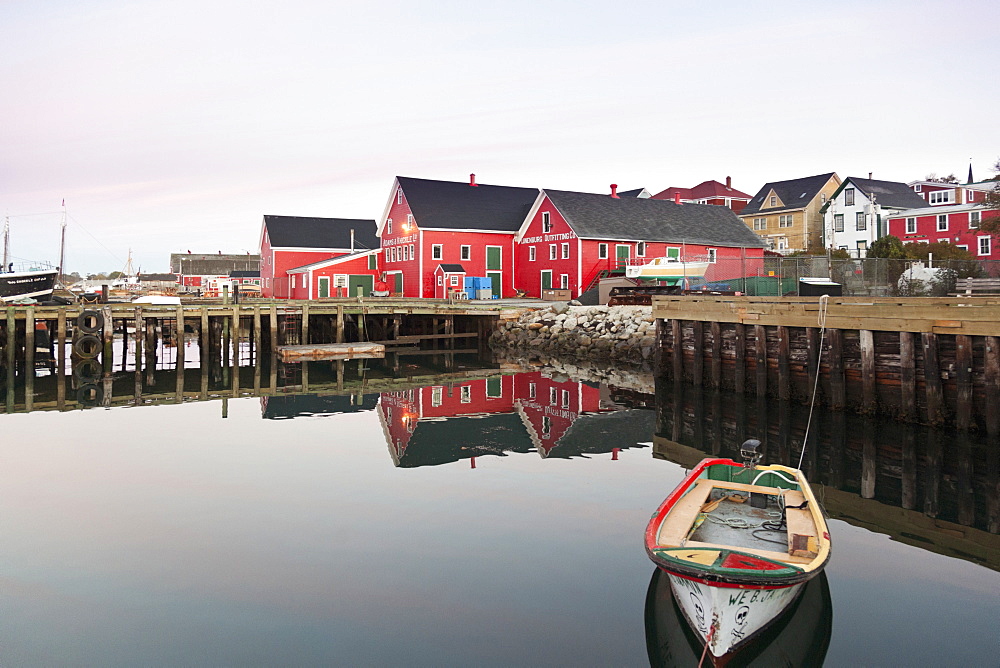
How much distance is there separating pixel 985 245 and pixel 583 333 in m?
34.3

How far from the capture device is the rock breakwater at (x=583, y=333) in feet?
99.3

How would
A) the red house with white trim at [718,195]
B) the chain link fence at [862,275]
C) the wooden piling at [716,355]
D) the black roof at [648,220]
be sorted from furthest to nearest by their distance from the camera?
the red house with white trim at [718,195], the black roof at [648,220], the chain link fence at [862,275], the wooden piling at [716,355]

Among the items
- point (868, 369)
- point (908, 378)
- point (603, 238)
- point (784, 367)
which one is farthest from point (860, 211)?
point (908, 378)

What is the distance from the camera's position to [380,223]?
52.6 metres

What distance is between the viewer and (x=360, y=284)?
51000 mm

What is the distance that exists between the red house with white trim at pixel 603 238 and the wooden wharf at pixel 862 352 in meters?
20.9

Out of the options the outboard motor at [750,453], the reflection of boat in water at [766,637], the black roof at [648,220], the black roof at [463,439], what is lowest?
the reflection of boat in water at [766,637]

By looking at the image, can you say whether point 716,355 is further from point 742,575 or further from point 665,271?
point 665,271

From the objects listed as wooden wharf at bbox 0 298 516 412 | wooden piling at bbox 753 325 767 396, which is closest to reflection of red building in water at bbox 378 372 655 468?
wooden piling at bbox 753 325 767 396

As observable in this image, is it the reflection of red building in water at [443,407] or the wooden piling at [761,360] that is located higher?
the wooden piling at [761,360]

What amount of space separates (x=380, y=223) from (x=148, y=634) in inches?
1849

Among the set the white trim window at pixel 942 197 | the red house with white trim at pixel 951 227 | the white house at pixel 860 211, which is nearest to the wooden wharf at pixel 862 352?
the red house with white trim at pixel 951 227

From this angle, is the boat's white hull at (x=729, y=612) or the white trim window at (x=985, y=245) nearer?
the boat's white hull at (x=729, y=612)

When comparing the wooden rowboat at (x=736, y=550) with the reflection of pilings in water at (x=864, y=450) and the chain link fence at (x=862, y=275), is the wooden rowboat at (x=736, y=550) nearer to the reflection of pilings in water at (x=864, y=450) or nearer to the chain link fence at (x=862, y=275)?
the reflection of pilings in water at (x=864, y=450)
